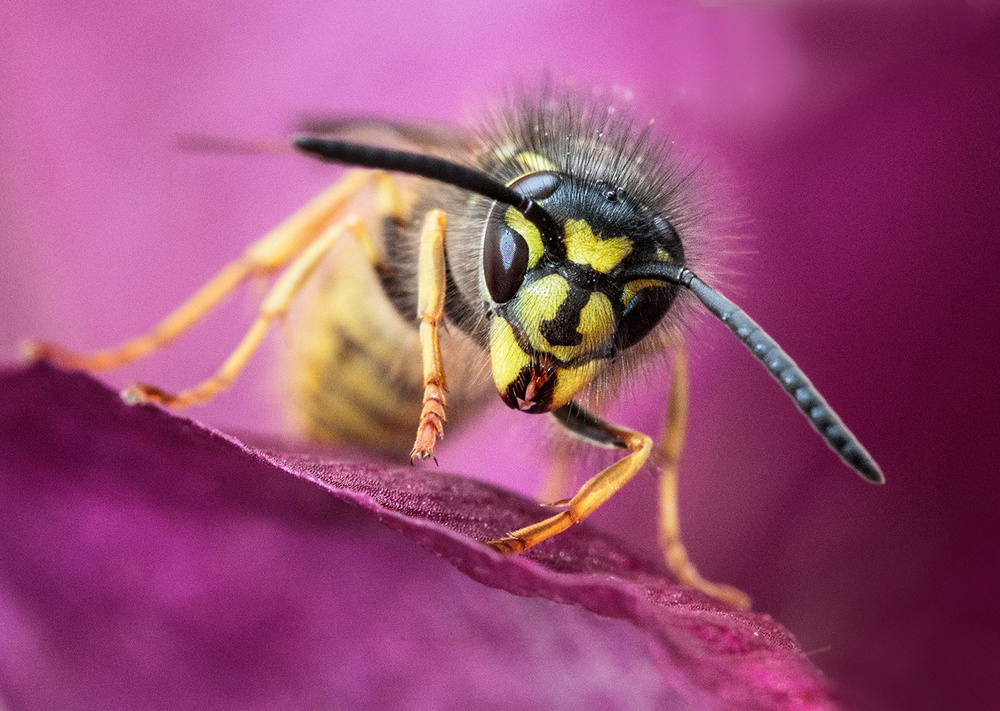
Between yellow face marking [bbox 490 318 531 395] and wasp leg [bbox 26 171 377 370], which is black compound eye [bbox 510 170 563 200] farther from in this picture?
wasp leg [bbox 26 171 377 370]

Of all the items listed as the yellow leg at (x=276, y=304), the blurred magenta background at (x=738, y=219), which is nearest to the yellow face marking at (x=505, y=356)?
the blurred magenta background at (x=738, y=219)

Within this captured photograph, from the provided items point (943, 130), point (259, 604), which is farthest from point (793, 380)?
point (943, 130)

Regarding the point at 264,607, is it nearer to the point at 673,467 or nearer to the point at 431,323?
the point at 431,323

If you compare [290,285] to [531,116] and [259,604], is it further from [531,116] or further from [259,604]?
[259,604]

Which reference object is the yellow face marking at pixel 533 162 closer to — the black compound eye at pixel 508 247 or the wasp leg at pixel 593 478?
the black compound eye at pixel 508 247

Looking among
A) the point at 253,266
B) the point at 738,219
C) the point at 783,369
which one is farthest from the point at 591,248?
the point at 253,266

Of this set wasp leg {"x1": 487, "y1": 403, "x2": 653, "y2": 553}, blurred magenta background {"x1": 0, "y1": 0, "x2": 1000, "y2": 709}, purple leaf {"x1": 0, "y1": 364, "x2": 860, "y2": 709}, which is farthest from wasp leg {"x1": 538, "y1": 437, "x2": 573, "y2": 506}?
purple leaf {"x1": 0, "y1": 364, "x2": 860, "y2": 709}
